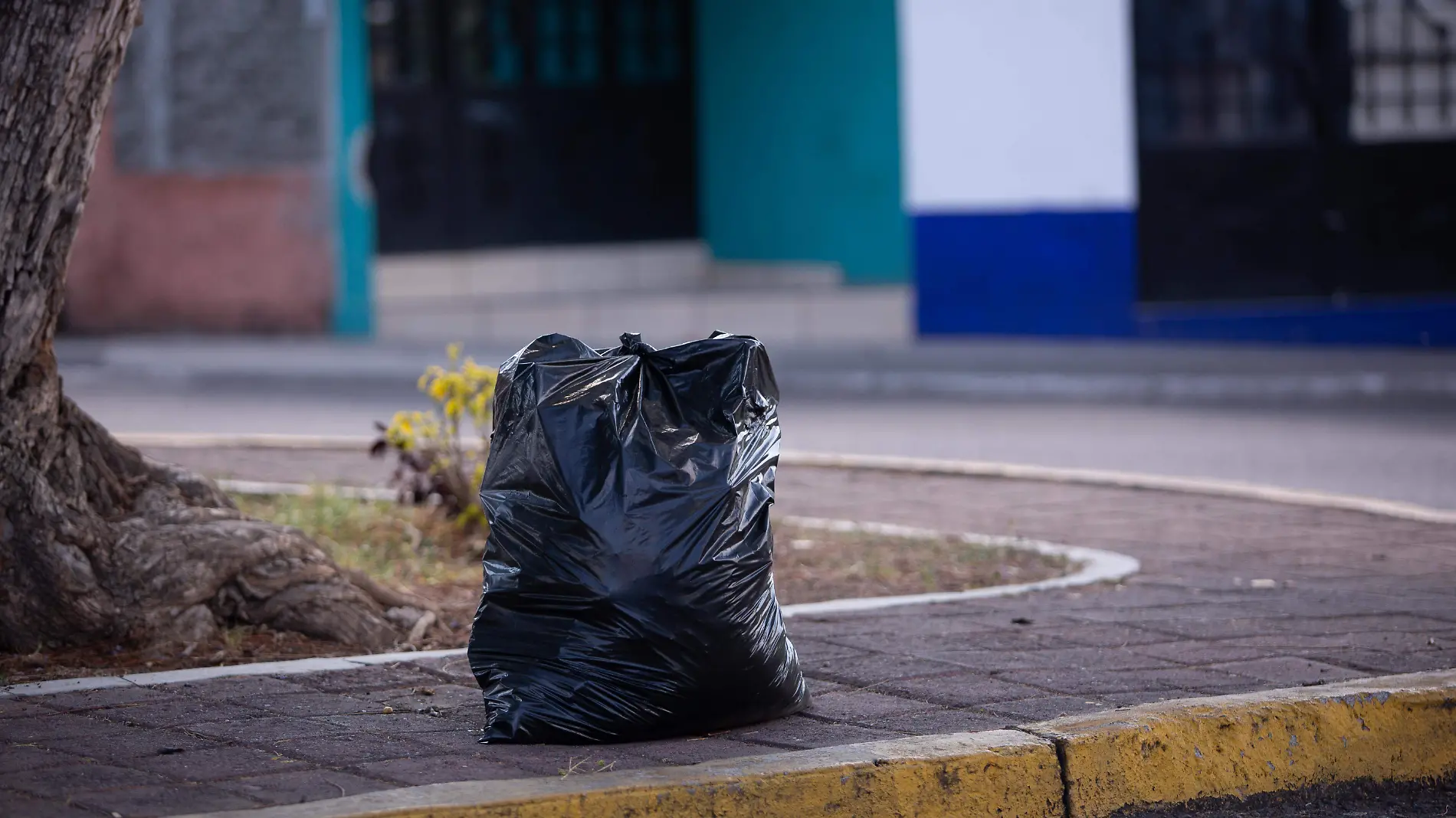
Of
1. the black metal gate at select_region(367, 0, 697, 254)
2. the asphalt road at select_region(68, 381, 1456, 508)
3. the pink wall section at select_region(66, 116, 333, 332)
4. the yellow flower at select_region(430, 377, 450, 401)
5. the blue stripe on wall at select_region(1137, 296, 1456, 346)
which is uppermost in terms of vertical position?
the black metal gate at select_region(367, 0, 697, 254)

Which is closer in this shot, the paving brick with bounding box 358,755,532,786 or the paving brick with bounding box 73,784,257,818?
the paving brick with bounding box 73,784,257,818

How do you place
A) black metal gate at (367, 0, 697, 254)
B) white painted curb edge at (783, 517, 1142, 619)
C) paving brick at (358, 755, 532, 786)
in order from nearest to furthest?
1. paving brick at (358, 755, 532, 786)
2. white painted curb edge at (783, 517, 1142, 619)
3. black metal gate at (367, 0, 697, 254)

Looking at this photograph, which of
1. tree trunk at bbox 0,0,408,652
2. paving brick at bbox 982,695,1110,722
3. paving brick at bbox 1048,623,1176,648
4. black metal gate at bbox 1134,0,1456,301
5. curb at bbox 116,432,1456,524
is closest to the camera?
paving brick at bbox 982,695,1110,722

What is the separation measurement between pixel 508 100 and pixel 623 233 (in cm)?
143

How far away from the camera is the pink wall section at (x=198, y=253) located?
13.2 m

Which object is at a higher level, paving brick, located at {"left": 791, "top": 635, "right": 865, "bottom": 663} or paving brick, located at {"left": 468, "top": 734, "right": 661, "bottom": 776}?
paving brick, located at {"left": 468, "top": 734, "right": 661, "bottom": 776}

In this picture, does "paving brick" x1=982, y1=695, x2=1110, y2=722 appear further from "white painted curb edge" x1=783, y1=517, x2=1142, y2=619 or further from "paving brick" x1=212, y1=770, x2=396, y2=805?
"paving brick" x1=212, y1=770, x2=396, y2=805

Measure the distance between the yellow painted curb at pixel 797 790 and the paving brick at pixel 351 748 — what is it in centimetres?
33

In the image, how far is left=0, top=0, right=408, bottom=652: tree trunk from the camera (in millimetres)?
4387

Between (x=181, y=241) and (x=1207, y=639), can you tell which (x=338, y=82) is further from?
(x=1207, y=639)

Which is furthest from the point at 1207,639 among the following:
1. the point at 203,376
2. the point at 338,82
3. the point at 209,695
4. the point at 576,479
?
the point at 338,82

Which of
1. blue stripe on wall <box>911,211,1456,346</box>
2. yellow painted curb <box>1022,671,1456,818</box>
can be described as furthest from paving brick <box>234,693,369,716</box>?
blue stripe on wall <box>911,211,1456,346</box>

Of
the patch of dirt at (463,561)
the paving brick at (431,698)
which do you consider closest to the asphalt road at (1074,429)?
the patch of dirt at (463,561)

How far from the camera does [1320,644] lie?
471 cm
